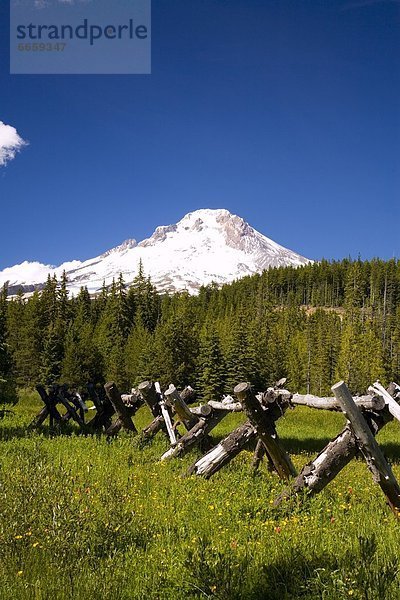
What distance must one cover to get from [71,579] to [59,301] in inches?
3414

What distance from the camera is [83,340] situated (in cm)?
6669

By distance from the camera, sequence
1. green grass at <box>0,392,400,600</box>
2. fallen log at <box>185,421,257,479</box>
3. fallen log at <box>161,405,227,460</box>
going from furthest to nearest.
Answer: fallen log at <box>161,405,227,460</box> < fallen log at <box>185,421,257,479</box> < green grass at <box>0,392,400,600</box>

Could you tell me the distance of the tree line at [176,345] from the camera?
214 feet

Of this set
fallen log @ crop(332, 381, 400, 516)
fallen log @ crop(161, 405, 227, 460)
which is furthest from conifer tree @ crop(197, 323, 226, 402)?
fallen log @ crop(332, 381, 400, 516)

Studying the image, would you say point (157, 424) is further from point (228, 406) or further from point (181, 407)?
point (228, 406)

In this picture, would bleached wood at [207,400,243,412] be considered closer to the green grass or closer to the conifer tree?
the green grass

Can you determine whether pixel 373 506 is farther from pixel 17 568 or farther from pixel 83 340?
pixel 83 340

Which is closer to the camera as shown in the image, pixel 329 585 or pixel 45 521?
pixel 329 585

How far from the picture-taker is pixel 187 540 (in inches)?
206

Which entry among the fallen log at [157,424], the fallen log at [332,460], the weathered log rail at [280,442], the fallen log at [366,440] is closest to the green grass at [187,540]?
the fallen log at [332,460]

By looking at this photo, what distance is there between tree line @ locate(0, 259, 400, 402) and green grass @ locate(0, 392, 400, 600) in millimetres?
23306

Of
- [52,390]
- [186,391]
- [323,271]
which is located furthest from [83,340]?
[323,271]

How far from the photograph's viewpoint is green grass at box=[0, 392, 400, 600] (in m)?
3.81

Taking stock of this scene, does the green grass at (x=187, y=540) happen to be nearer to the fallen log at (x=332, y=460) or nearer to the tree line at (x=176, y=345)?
the fallen log at (x=332, y=460)
